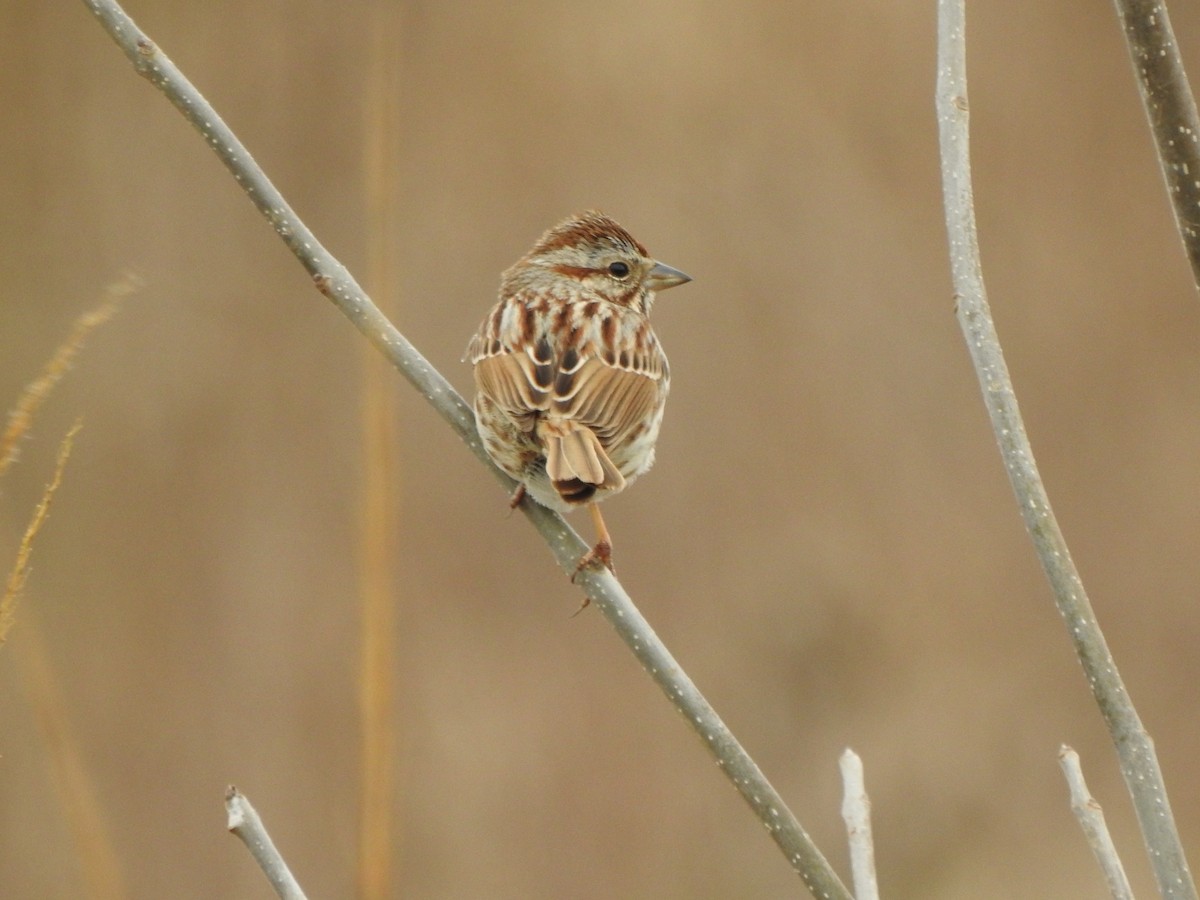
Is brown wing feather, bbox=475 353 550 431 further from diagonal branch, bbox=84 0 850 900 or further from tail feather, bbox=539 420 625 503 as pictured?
diagonal branch, bbox=84 0 850 900

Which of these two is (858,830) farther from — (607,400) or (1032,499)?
(607,400)

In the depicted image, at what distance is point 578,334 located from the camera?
8.76 ft

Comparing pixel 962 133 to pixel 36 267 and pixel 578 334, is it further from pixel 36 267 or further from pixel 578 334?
pixel 36 267

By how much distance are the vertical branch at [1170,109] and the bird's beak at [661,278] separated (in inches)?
68.8

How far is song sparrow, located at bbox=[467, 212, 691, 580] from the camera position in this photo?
90.1 inches

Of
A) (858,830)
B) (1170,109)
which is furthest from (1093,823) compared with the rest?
(1170,109)

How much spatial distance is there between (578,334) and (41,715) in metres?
1.43

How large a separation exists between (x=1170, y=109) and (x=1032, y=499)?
36cm

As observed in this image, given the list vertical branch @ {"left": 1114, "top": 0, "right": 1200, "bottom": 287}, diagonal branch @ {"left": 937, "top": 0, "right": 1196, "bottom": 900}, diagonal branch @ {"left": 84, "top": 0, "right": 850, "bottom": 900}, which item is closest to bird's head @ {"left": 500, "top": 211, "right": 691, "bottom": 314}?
diagonal branch @ {"left": 84, "top": 0, "right": 850, "bottom": 900}

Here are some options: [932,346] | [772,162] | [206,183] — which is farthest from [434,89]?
[932,346]

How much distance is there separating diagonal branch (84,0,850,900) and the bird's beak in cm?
99

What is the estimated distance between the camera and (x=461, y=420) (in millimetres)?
2068

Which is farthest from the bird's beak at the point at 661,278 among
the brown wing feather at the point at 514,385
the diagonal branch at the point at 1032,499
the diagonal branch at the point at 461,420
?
the diagonal branch at the point at 1032,499

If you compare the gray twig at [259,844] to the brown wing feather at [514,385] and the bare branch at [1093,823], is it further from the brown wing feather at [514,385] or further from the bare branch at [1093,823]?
the brown wing feather at [514,385]
